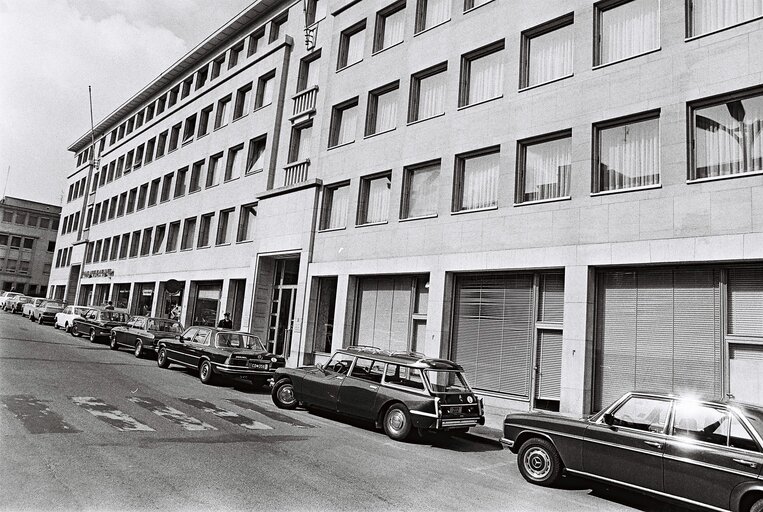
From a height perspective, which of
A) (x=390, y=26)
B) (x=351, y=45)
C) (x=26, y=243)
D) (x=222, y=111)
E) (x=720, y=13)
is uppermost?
(x=222, y=111)

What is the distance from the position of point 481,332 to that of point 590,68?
772cm

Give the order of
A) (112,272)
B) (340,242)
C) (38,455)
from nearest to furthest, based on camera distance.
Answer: (38,455) < (340,242) < (112,272)

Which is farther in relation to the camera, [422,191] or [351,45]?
[351,45]

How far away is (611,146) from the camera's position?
13492 mm

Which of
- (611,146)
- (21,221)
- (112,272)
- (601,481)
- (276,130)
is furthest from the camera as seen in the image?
Answer: (21,221)

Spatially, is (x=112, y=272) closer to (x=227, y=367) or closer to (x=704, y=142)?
(x=227, y=367)

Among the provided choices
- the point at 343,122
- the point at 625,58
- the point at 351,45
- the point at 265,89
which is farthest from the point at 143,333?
the point at 625,58

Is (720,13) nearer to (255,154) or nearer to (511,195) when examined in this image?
(511,195)

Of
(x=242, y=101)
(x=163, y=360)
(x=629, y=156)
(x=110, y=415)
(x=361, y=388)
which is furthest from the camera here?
(x=242, y=101)

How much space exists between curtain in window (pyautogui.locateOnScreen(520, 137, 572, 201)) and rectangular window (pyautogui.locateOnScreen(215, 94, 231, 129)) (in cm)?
2127

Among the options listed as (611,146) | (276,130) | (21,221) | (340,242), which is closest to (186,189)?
(276,130)

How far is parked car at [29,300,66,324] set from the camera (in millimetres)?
34000

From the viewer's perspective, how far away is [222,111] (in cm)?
3162

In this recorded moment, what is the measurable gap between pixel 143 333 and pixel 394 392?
43.8 ft
